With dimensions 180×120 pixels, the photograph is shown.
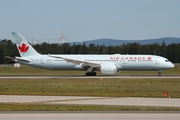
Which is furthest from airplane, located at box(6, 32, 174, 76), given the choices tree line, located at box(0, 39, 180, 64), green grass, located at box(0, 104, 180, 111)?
tree line, located at box(0, 39, 180, 64)

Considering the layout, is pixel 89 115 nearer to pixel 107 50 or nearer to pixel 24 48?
pixel 24 48

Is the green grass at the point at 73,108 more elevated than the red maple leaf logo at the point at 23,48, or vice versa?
the red maple leaf logo at the point at 23,48

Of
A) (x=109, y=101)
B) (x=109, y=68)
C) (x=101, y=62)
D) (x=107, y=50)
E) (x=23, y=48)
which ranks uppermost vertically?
(x=107, y=50)

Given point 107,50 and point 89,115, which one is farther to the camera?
point 107,50

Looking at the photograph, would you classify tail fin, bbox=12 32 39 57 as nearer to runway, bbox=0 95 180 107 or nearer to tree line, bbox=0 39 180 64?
runway, bbox=0 95 180 107

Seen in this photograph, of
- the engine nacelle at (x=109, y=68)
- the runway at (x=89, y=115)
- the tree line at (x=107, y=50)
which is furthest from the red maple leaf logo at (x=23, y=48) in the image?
the tree line at (x=107, y=50)

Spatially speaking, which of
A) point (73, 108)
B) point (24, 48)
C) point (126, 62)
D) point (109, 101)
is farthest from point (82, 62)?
point (73, 108)

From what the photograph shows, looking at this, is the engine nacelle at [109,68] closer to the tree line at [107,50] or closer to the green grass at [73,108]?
the green grass at [73,108]

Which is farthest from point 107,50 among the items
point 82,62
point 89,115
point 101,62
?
point 89,115

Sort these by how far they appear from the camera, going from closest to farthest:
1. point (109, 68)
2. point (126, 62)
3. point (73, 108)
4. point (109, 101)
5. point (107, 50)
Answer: point (73, 108) → point (109, 101) → point (109, 68) → point (126, 62) → point (107, 50)

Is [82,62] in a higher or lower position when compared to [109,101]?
higher

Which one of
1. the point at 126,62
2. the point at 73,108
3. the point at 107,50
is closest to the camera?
the point at 73,108

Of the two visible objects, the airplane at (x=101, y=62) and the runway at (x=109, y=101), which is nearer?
the runway at (x=109, y=101)

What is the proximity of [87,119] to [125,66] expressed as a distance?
1516 inches
